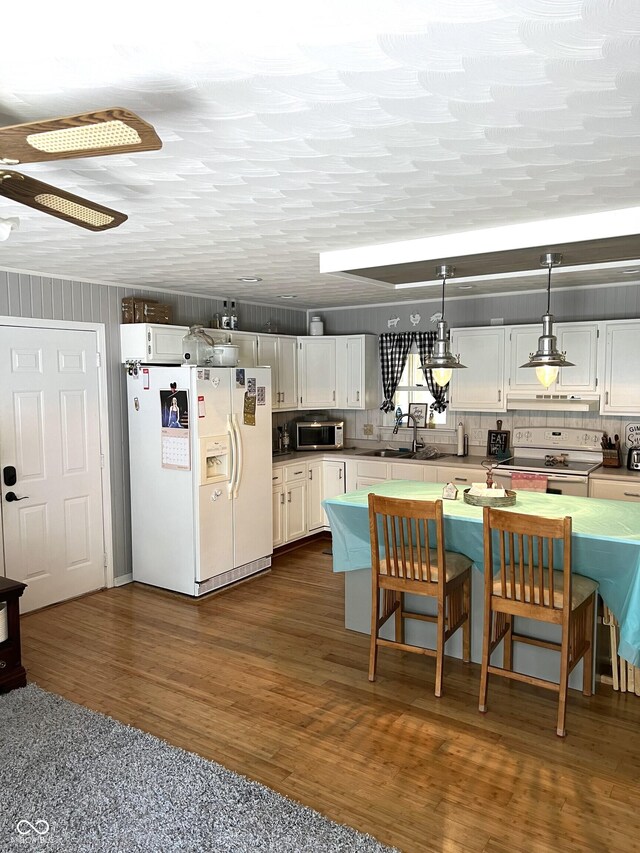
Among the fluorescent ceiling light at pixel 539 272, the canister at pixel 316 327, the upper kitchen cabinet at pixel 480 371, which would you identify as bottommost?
the upper kitchen cabinet at pixel 480 371

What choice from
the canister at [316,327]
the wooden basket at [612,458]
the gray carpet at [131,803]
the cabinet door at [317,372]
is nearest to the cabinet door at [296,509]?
the cabinet door at [317,372]

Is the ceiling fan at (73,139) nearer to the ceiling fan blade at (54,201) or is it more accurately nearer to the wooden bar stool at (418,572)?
the ceiling fan blade at (54,201)

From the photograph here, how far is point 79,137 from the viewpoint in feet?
4.59

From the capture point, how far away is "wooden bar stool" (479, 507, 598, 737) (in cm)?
297

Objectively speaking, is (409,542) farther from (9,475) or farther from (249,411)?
(9,475)

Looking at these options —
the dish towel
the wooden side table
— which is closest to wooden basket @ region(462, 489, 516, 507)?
the dish towel

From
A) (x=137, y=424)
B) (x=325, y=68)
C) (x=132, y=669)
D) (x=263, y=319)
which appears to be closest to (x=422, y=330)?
(x=263, y=319)

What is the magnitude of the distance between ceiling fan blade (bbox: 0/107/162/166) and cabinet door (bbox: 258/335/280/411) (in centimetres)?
463

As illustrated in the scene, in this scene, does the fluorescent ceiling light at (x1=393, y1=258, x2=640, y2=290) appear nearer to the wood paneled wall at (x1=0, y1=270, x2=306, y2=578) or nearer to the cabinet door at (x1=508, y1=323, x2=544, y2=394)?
the cabinet door at (x1=508, y1=323, x2=544, y2=394)

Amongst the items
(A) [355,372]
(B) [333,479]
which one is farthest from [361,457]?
(A) [355,372]

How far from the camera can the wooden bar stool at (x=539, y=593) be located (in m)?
2.97

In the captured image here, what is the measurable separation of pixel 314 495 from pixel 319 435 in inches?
26.5

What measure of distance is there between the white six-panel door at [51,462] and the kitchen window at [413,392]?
320 cm

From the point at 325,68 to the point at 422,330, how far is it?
5.07 metres
